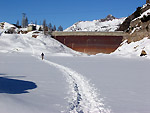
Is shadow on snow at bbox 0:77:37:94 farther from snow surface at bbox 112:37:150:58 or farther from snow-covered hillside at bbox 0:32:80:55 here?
snow-covered hillside at bbox 0:32:80:55

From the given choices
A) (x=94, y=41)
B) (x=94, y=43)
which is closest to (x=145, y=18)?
(x=94, y=41)

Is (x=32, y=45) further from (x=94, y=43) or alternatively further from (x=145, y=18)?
(x=145, y=18)

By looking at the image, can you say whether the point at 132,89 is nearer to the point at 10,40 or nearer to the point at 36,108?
the point at 36,108

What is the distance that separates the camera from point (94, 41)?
71438 millimetres

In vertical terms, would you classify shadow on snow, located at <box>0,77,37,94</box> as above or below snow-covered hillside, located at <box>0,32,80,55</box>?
below

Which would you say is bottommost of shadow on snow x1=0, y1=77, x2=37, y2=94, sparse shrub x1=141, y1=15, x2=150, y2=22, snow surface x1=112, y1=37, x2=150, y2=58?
shadow on snow x1=0, y1=77, x2=37, y2=94

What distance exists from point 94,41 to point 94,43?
803 mm

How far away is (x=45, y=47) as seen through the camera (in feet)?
228

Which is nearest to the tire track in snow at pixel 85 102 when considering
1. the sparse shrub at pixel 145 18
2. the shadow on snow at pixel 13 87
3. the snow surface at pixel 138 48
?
the shadow on snow at pixel 13 87

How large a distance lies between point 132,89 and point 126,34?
61.2m

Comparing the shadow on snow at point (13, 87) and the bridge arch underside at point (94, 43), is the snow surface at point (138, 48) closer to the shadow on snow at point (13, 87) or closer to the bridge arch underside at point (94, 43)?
the bridge arch underside at point (94, 43)

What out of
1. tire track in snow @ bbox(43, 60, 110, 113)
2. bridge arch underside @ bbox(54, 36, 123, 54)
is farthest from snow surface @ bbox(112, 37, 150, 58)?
tire track in snow @ bbox(43, 60, 110, 113)

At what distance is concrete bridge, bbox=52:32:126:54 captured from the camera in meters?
70.2

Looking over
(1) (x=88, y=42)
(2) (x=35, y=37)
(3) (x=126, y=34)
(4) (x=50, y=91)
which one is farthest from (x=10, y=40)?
(4) (x=50, y=91)
